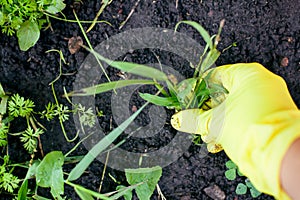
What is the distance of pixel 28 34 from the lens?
1260 mm

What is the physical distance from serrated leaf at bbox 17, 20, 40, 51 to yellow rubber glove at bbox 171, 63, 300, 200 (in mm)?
400

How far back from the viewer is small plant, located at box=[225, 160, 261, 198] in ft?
4.40

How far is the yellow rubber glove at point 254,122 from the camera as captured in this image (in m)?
0.84

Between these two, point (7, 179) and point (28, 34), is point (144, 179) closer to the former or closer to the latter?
point (7, 179)

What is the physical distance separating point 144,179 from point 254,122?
418mm

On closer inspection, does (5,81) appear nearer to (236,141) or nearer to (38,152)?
(38,152)

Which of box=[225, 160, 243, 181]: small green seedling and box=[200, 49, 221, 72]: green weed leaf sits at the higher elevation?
box=[200, 49, 221, 72]: green weed leaf

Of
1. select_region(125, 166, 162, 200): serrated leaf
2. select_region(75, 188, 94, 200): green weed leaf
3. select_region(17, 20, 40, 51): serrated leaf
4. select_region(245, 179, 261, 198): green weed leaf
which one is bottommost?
select_region(245, 179, 261, 198): green weed leaf

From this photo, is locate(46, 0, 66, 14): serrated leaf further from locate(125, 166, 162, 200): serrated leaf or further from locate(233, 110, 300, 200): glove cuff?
locate(233, 110, 300, 200): glove cuff

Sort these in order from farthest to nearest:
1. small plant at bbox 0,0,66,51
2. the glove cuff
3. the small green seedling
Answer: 1. the small green seedling
2. small plant at bbox 0,0,66,51
3. the glove cuff

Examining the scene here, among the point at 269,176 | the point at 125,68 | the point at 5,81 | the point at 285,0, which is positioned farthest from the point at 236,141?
the point at 5,81

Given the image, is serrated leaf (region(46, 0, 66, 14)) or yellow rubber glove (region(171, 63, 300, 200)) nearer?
yellow rubber glove (region(171, 63, 300, 200))

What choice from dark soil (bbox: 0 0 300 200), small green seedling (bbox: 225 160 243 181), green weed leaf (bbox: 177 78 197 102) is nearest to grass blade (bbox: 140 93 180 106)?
green weed leaf (bbox: 177 78 197 102)

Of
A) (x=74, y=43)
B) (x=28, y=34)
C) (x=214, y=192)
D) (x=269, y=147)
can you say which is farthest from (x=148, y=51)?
(x=269, y=147)
